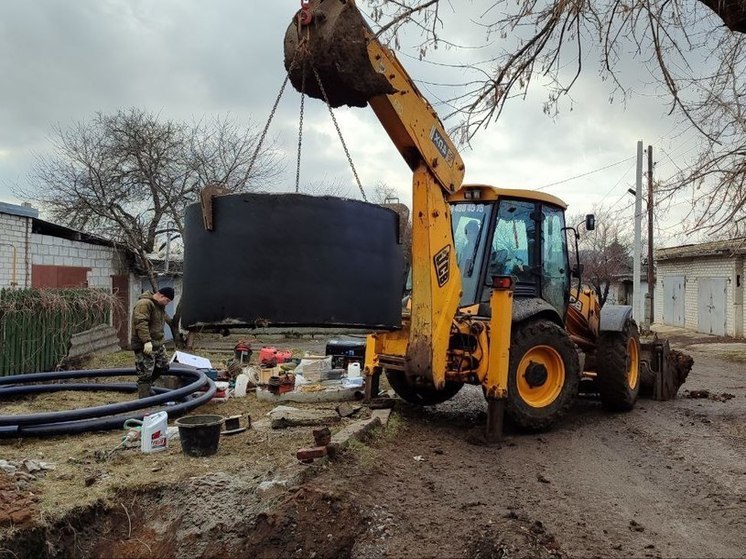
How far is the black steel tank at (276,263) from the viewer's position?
322 cm

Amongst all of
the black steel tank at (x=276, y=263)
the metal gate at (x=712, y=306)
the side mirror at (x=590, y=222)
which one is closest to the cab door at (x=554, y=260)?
the side mirror at (x=590, y=222)

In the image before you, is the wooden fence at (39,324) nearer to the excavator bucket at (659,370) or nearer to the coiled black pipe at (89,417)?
the coiled black pipe at (89,417)

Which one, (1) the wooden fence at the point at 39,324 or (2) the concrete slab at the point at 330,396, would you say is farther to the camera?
(1) the wooden fence at the point at 39,324

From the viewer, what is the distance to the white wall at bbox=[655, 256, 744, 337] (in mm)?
20781

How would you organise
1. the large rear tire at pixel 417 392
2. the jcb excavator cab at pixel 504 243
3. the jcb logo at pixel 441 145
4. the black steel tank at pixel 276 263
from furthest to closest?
the large rear tire at pixel 417 392 < the jcb excavator cab at pixel 504 243 < the jcb logo at pixel 441 145 < the black steel tank at pixel 276 263

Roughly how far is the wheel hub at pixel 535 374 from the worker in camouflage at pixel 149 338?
4.46 meters

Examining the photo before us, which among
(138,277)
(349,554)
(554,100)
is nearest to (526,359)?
(554,100)

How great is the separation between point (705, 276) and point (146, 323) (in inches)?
840

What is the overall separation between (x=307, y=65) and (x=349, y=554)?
2981 millimetres

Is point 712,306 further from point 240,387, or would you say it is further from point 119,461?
point 119,461

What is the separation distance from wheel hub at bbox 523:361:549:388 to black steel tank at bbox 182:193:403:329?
345 cm

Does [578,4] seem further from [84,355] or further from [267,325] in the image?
[84,355]

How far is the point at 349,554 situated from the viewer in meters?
3.68

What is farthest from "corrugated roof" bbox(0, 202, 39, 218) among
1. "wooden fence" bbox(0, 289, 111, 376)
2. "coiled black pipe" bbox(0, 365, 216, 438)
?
"coiled black pipe" bbox(0, 365, 216, 438)
